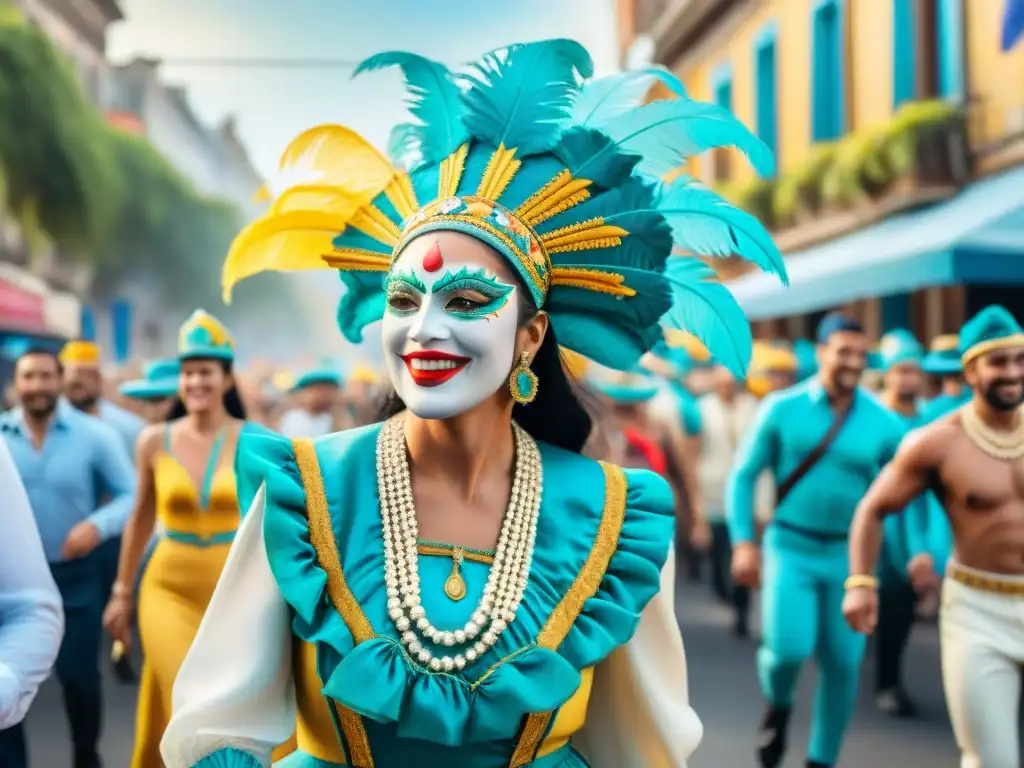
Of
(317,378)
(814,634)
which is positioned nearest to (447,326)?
(814,634)

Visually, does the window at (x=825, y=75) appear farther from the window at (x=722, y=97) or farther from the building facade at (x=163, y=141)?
the building facade at (x=163, y=141)

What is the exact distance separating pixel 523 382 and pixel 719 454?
9049 millimetres

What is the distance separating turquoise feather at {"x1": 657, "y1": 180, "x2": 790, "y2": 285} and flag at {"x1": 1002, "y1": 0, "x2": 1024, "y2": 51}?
10620mm

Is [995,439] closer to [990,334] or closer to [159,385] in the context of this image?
[990,334]

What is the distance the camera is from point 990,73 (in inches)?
589

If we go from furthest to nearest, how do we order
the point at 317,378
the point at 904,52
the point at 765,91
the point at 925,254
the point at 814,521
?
the point at 765,91, the point at 904,52, the point at 925,254, the point at 317,378, the point at 814,521

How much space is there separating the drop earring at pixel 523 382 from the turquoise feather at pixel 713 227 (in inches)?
20.6

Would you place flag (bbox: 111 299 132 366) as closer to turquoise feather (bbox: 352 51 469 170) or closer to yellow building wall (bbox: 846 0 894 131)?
yellow building wall (bbox: 846 0 894 131)

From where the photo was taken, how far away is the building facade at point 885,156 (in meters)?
14.0

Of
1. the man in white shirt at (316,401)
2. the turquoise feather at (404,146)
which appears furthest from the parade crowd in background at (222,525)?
the man in white shirt at (316,401)

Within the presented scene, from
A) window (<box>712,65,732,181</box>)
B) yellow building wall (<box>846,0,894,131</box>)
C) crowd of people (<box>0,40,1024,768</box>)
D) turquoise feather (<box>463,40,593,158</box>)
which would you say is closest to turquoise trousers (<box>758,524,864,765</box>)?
crowd of people (<box>0,40,1024,768</box>)

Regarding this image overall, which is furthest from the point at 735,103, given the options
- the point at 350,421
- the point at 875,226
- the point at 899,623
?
the point at 899,623

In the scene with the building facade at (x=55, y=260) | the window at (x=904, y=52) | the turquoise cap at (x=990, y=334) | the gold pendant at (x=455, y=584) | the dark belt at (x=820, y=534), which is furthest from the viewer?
the building facade at (x=55, y=260)

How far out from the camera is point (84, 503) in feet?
21.6
